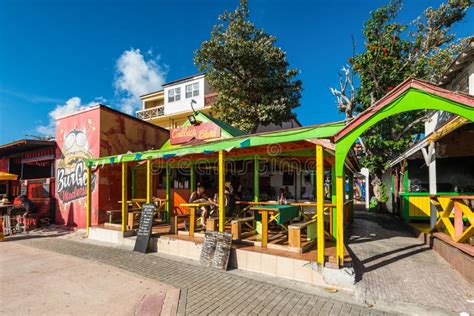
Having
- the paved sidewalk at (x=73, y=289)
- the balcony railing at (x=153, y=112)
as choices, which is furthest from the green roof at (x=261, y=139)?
the balcony railing at (x=153, y=112)

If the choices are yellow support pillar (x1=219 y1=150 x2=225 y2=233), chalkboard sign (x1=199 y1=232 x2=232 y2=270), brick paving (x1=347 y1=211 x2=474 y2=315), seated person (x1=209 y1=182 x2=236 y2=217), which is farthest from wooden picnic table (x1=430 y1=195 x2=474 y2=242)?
seated person (x1=209 y1=182 x2=236 y2=217)

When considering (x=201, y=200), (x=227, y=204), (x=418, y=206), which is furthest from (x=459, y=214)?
(x=201, y=200)

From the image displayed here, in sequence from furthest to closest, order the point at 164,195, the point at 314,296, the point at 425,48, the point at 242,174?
the point at 425,48
the point at 242,174
the point at 164,195
the point at 314,296

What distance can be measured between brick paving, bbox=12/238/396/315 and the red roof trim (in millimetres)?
2700

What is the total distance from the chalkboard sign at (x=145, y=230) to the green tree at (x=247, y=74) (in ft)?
30.5

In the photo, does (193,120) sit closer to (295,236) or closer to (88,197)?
(88,197)

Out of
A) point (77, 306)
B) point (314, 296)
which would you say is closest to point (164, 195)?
point (77, 306)

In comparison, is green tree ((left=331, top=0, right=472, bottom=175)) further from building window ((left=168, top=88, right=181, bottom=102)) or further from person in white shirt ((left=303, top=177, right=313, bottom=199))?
building window ((left=168, top=88, right=181, bottom=102))

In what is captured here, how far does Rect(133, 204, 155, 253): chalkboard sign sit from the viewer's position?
697 centimetres

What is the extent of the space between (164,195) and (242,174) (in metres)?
3.86

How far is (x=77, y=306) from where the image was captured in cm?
388

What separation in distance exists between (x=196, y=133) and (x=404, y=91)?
6.21 meters

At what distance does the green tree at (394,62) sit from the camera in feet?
41.4

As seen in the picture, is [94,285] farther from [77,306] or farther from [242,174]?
[242,174]
